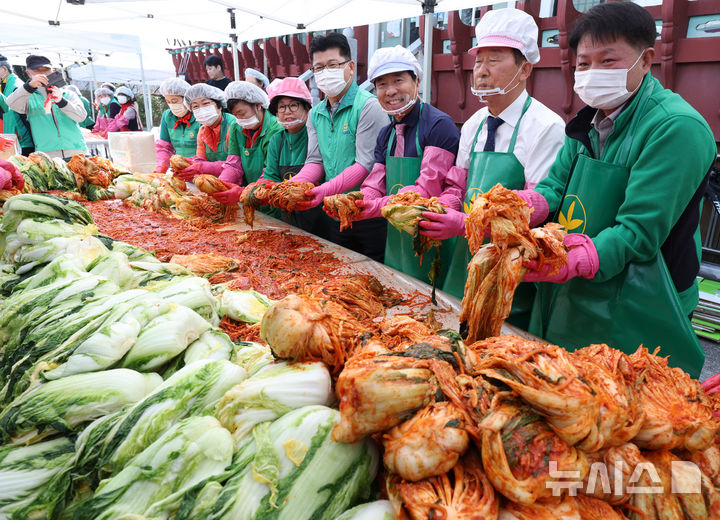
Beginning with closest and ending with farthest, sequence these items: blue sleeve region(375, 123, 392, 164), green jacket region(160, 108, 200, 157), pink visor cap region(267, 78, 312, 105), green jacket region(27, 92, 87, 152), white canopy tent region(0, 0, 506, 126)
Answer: blue sleeve region(375, 123, 392, 164) < pink visor cap region(267, 78, 312, 105) < white canopy tent region(0, 0, 506, 126) < green jacket region(160, 108, 200, 157) < green jacket region(27, 92, 87, 152)

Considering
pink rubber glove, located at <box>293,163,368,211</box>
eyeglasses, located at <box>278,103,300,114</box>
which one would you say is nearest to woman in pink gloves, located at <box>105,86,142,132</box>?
eyeglasses, located at <box>278,103,300,114</box>

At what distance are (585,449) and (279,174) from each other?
4.65m

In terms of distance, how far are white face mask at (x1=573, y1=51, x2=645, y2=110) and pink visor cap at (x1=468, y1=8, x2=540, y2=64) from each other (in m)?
0.68

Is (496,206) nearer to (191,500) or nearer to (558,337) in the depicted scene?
(558,337)

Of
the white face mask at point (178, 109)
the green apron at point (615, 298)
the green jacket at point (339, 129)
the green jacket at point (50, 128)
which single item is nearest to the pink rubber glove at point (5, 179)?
the green jacket at point (339, 129)

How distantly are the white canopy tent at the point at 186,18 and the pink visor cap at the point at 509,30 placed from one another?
2.68 meters

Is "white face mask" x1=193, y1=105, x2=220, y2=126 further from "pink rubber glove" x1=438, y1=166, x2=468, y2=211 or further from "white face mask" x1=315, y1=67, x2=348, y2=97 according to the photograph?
"pink rubber glove" x1=438, y1=166, x2=468, y2=211

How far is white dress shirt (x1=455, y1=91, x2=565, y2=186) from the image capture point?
281 centimetres

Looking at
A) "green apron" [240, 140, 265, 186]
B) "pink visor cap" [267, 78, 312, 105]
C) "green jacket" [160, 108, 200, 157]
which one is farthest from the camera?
"green jacket" [160, 108, 200, 157]

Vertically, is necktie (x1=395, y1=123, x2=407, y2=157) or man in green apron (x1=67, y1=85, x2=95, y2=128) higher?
man in green apron (x1=67, y1=85, x2=95, y2=128)

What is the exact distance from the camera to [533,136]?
2842mm

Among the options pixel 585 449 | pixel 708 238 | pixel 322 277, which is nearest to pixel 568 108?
pixel 708 238

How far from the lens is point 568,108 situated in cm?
632

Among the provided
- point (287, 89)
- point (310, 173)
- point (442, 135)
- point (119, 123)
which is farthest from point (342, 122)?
point (119, 123)
